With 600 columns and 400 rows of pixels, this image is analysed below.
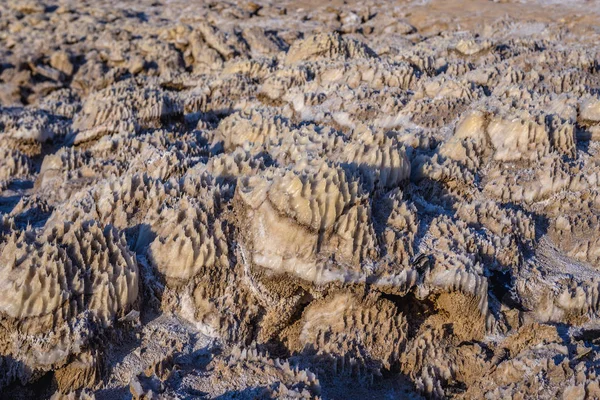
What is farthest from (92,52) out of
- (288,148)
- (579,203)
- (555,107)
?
(579,203)

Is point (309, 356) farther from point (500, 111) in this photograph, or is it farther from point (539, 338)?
point (500, 111)

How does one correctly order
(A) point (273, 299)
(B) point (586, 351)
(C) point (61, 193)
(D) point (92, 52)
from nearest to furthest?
(B) point (586, 351) → (A) point (273, 299) → (C) point (61, 193) → (D) point (92, 52)

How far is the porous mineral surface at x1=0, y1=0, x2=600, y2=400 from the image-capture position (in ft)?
15.3

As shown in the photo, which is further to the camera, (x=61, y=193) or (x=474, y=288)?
(x=61, y=193)

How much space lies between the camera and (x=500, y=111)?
7.87 metres

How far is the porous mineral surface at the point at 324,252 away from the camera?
4672 mm

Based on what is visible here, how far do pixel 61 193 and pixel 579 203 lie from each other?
7287 mm

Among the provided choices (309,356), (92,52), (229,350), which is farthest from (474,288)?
(92,52)

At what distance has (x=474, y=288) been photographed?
5383 millimetres

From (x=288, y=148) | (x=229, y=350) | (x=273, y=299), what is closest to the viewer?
(x=229, y=350)

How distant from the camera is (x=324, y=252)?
529 cm

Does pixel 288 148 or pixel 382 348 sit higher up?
pixel 288 148

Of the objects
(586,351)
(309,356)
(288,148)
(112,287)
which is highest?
(288,148)

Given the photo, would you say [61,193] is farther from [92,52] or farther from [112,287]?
[92,52]
